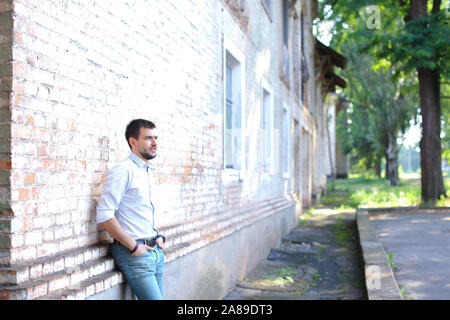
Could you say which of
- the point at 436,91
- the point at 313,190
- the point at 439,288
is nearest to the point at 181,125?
the point at 439,288

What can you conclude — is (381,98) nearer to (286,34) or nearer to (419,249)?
(286,34)

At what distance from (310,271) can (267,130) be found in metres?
3.54

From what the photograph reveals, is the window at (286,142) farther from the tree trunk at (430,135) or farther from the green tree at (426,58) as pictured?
the tree trunk at (430,135)

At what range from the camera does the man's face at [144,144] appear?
3.61 metres

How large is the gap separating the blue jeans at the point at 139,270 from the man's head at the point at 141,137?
2.29 feet

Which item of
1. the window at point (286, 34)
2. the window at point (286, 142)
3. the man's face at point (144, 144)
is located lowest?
the man's face at point (144, 144)

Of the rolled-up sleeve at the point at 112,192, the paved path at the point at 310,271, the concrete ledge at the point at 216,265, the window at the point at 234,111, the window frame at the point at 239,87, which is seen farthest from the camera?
the window at the point at 234,111

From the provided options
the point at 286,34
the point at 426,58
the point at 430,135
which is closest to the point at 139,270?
the point at 286,34

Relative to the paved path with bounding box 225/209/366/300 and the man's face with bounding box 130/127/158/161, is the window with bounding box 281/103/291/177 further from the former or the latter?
the man's face with bounding box 130/127/158/161

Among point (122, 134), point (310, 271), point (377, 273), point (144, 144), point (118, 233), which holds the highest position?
point (122, 134)

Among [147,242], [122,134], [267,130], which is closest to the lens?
[147,242]

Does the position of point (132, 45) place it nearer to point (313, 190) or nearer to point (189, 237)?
point (189, 237)

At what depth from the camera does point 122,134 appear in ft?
12.9

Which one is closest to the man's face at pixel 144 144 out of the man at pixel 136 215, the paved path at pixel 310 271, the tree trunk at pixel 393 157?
the man at pixel 136 215
